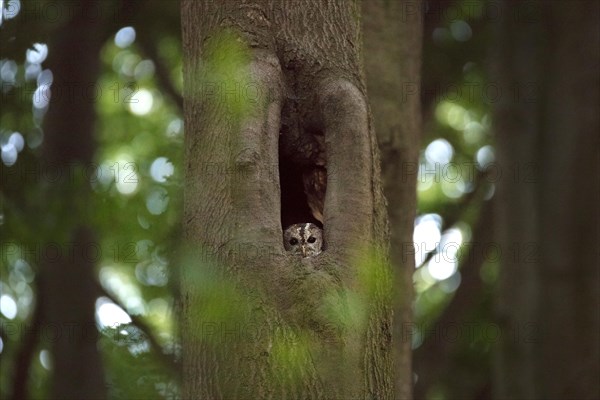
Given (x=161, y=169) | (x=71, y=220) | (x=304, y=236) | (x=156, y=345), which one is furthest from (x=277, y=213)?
Answer: (x=161, y=169)

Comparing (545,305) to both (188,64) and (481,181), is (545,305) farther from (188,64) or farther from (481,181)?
(481,181)

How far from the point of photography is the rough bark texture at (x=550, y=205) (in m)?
6.10

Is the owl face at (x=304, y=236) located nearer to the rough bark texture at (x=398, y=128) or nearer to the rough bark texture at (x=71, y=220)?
the rough bark texture at (x=398, y=128)

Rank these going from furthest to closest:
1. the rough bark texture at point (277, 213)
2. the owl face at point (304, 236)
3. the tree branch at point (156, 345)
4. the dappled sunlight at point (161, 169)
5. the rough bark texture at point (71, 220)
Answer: the dappled sunlight at point (161, 169), the tree branch at point (156, 345), the rough bark texture at point (71, 220), the owl face at point (304, 236), the rough bark texture at point (277, 213)

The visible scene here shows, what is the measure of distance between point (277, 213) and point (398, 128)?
7.78 feet

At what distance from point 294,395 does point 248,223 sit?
65 centimetres

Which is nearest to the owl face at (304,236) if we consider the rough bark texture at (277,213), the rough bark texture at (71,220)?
the rough bark texture at (277,213)

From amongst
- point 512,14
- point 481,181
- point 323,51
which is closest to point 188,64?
point 323,51

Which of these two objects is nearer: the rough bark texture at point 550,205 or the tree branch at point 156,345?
the rough bark texture at point 550,205

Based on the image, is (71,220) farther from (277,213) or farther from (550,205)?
(277,213)

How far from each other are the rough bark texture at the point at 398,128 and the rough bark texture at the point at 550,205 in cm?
79

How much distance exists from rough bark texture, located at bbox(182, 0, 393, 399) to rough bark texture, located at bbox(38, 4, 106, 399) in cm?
325

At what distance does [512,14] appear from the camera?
7.02 meters

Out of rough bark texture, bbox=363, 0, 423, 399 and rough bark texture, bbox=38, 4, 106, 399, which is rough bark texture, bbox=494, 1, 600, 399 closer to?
rough bark texture, bbox=363, 0, 423, 399
